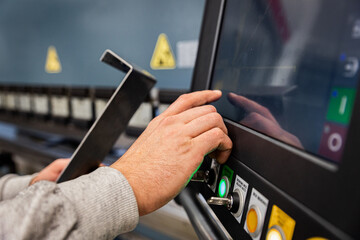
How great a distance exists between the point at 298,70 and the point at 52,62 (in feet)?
7.39

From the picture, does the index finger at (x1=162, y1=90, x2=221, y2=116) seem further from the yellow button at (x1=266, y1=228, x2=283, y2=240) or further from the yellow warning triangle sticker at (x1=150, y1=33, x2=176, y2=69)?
Result: the yellow warning triangle sticker at (x1=150, y1=33, x2=176, y2=69)

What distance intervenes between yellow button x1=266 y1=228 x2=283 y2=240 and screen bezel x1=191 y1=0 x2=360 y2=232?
2.0 inches

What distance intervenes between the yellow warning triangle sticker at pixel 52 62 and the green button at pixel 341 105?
222 centimetres

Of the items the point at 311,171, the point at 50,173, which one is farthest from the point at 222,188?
the point at 50,173

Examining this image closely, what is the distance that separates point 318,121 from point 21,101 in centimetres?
229

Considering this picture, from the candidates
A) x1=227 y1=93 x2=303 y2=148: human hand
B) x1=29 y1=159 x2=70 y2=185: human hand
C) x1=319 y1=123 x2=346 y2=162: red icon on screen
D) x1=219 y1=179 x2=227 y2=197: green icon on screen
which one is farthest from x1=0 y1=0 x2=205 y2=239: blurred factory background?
x1=319 y1=123 x2=346 y2=162: red icon on screen

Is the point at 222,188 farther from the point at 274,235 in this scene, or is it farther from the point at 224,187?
the point at 274,235

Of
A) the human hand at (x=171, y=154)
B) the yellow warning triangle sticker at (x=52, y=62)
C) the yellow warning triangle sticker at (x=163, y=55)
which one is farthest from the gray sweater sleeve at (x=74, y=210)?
the yellow warning triangle sticker at (x=52, y=62)

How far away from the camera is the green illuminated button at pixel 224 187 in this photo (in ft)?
1.53

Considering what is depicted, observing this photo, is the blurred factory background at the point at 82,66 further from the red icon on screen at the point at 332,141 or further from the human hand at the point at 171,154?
the red icon on screen at the point at 332,141

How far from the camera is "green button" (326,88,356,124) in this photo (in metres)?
0.27

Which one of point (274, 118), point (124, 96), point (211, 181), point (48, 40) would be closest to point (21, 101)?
point (48, 40)

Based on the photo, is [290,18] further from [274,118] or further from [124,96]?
[124,96]

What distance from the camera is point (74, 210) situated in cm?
39
